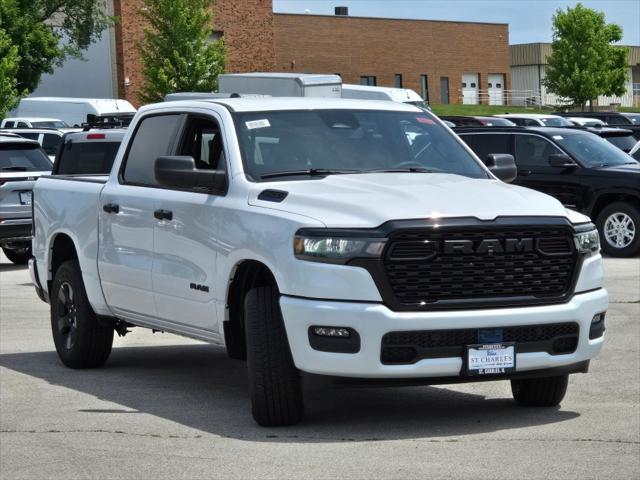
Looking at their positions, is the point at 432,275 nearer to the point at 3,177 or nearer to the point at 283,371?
the point at 283,371

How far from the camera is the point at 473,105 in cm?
9131

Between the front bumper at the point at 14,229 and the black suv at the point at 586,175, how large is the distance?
21.6 ft

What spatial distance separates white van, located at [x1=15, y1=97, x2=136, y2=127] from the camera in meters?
45.6

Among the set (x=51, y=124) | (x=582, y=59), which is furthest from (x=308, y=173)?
(x=582, y=59)

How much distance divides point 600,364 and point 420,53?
79.6 m

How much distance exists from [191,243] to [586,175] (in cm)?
1350

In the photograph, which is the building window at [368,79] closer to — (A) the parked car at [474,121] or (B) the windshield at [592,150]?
(A) the parked car at [474,121]

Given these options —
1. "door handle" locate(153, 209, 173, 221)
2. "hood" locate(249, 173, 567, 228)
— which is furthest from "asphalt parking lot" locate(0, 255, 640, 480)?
"door handle" locate(153, 209, 173, 221)

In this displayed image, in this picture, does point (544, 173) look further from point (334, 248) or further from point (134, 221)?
point (334, 248)

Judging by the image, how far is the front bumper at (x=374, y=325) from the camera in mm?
7785

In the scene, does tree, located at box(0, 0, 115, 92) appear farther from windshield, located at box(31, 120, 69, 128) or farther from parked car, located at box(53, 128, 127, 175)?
parked car, located at box(53, 128, 127, 175)

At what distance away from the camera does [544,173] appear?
22.3 meters

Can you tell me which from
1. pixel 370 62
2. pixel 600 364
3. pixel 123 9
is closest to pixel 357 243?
pixel 600 364

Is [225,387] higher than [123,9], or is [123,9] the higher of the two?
[123,9]
